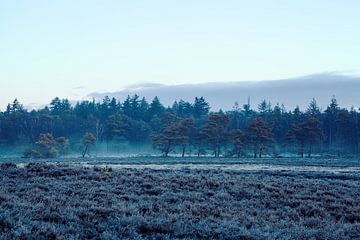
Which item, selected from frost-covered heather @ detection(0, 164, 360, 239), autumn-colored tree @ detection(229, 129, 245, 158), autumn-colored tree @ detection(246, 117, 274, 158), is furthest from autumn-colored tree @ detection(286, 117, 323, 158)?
frost-covered heather @ detection(0, 164, 360, 239)

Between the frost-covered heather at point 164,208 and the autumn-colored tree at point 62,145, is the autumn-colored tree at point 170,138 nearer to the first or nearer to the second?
the autumn-colored tree at point 62,145

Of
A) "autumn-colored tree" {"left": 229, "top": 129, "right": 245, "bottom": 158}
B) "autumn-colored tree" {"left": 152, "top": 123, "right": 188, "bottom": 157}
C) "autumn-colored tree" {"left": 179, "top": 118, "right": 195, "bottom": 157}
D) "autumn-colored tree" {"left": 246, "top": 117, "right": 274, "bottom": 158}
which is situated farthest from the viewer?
"autumn-colored tree" {"left": 179, "top": 118, "right": 195, "bottom": 157}

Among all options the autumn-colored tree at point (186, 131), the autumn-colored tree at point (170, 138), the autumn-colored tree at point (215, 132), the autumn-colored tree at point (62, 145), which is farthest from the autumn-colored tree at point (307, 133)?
the autumn-colored tree at point (62, 145)

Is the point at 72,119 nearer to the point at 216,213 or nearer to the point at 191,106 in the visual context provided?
the point at 191,106

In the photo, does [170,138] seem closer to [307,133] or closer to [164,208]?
[307,133]

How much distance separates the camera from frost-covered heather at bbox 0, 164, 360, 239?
1031 cm

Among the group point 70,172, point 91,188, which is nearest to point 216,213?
point 91,188

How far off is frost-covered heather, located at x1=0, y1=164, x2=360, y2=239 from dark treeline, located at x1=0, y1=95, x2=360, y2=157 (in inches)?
2302

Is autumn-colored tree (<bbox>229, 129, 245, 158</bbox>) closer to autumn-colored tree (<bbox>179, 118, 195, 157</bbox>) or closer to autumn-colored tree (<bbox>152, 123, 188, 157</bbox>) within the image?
autumn-colored tree (<bbox>179, 118, 195, 157</bbox>)

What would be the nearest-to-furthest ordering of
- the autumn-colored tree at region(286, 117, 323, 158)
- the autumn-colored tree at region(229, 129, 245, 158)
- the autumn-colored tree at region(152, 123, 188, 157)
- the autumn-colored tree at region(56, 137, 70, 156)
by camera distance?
the autumn-colored tree at region(56, 137, 70, 156)
the autumn-colored tree at region(229, 129, 245, 158)
the autumn-colored tree at region(152, 123, 188, 157)
the autumn-colored tree at region(286, 117, 323, 158)

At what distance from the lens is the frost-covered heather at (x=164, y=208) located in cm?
1031

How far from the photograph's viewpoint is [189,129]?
290 ft

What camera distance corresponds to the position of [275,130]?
10825 cm

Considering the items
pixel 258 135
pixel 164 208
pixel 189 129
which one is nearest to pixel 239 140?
pixel 258 135
